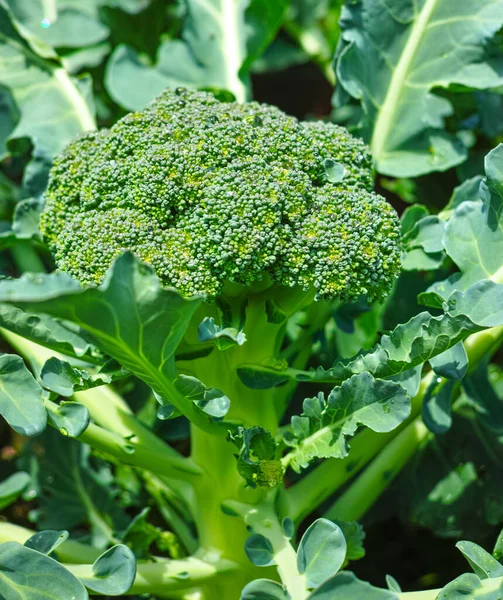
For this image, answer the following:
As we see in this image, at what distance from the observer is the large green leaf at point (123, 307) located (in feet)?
2.17

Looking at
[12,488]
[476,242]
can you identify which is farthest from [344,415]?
[12,488]

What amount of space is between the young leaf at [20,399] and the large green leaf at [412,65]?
81 cm

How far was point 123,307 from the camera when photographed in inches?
28.4

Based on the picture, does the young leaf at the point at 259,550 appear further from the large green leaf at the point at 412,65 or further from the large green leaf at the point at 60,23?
the large green leaf at the point at 60,23

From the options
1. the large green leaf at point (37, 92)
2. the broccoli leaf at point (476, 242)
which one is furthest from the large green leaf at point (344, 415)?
the large green leaf at point (37, 92)

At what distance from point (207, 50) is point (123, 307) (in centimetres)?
96

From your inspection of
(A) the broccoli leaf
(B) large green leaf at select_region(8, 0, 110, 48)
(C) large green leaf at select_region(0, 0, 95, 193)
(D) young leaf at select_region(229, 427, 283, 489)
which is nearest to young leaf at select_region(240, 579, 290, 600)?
(D) young leaf at select_region(229, 427, 283, 489)

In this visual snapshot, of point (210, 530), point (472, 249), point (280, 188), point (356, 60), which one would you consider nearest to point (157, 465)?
point (210, 530)

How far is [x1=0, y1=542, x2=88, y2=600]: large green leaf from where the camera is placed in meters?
0.85

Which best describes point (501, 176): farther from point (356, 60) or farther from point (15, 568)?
point (15, 568)

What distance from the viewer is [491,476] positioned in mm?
1290

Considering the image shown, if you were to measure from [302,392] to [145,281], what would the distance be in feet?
2.59

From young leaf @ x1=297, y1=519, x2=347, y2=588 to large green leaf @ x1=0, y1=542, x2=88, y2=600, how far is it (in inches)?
12.5

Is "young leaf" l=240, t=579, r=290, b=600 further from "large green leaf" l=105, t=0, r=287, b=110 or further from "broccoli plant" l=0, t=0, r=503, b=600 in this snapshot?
"large green leaf" l=105, t=0, r=287, b=110
